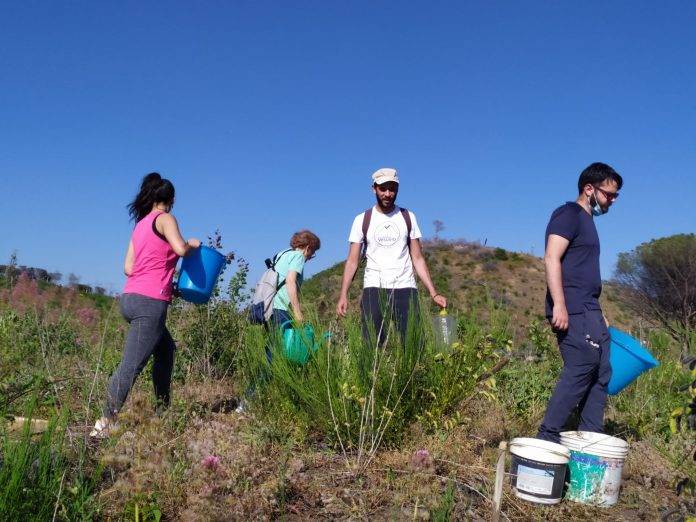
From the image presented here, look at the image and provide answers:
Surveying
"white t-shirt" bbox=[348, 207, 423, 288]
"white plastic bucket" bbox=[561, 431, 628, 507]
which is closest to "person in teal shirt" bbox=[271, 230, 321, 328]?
"white t-shirt" bbox=[348, 207, 423, 288]

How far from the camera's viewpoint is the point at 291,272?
4.49 meters

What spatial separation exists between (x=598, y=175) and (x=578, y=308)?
79cm

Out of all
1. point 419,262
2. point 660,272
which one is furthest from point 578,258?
point 660,272

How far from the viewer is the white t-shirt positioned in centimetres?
447

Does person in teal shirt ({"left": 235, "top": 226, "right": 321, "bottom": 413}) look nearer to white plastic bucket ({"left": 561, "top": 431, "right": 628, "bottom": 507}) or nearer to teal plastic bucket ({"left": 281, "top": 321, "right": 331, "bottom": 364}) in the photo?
teal plastic bucket ({"left": 281, "top": 321, "right": 331, "bottom": 364})

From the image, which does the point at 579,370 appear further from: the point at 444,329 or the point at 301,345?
the point at 301,345

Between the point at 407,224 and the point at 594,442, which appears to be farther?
the point at 407,224

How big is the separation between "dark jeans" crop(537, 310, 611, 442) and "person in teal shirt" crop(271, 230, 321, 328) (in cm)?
161

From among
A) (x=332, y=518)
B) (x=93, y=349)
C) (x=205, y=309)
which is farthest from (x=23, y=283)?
(x=332, y=518)

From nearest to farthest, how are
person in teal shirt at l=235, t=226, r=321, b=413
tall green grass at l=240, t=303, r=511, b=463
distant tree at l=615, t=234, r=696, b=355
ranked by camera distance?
1. tall green grass at l=240, t=303, r=511, b=463
2. person in teal shirt at l=235, t=226, r=321, b=413
3. distant tree at l=615, t=234, r=696, b=355

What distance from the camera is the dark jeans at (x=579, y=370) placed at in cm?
342

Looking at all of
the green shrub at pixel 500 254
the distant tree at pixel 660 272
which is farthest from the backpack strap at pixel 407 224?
the green shrub at pixel 500 254

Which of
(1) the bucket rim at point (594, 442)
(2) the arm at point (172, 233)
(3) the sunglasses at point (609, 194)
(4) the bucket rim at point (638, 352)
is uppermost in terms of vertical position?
(3) the sunglasses at point (609, 194)

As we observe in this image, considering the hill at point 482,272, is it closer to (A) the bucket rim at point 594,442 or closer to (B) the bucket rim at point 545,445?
(A) the bucket rim at point 594,442
